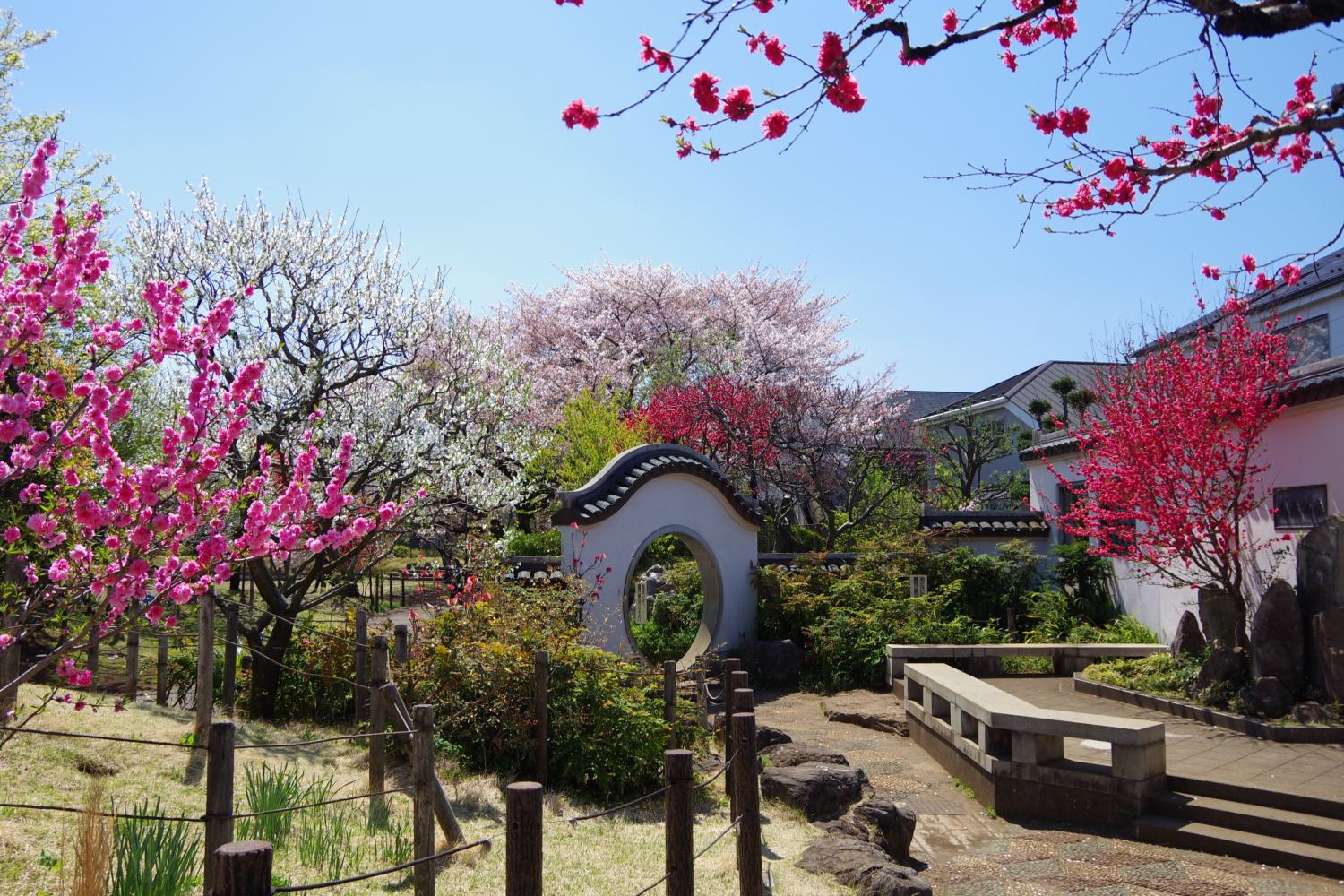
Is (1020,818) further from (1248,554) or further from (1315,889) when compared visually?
(1248,554)

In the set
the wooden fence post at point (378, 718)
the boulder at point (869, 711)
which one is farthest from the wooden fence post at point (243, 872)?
the boulder at point (869, 711)

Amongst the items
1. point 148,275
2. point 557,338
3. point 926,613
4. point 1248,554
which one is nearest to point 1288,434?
point 1248,554

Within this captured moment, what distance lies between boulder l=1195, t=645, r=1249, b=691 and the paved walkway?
0.55 metres

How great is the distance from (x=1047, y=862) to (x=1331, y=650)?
13.9ft

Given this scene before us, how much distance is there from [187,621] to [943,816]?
317 inches

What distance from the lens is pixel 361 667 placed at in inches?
354

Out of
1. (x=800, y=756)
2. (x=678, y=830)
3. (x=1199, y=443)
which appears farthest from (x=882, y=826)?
(x=1199, y=443)

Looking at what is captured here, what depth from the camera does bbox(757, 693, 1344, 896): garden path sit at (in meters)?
6.20

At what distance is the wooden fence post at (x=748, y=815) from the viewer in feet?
16.3

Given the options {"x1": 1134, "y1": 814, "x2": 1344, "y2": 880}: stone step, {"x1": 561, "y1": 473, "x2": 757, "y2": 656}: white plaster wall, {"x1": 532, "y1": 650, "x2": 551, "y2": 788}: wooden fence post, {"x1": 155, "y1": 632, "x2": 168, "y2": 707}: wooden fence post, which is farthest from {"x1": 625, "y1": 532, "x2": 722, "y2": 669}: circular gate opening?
{"x1": 1134, "y1": 814, "x2": 1344, "y2": 880}: stone step

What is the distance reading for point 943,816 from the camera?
784 cm

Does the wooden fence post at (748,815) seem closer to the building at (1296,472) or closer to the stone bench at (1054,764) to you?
the stone bench at (1054,764)

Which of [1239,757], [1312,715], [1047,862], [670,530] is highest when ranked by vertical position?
[670,530]

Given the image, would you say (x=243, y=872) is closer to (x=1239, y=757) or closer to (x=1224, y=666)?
(x=1239, y=757)
